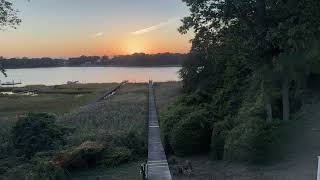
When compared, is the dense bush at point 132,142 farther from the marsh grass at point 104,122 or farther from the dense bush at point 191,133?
the dense bush at point 191,133

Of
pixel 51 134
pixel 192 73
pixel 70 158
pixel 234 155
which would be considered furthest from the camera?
pixel 192 73

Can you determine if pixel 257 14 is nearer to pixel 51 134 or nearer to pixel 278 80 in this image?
pixel 278 80

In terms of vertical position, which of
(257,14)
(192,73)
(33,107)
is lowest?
(33,107)

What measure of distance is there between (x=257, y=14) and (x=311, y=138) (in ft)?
22.0

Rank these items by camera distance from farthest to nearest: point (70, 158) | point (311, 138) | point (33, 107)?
1. point (33, 107)
2. point (70, 158)
3. point (311, 138)

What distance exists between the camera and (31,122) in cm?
3388

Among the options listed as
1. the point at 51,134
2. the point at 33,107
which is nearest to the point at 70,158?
the point at 51,134

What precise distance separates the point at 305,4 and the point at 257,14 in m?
2.64

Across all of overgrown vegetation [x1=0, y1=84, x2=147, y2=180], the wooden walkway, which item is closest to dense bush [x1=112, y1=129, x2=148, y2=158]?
overgrown vegetation [x1=0, y1=84, x2=147, y2=180]

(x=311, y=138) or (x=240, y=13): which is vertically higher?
(x=240, y=13)

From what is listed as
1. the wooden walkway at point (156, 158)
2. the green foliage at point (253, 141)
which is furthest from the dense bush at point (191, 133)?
the green foliage at point (253, 141)

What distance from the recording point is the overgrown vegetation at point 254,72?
21.8 meters

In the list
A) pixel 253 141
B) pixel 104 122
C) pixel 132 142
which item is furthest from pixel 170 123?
pixel 104 122

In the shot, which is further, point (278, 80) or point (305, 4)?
point (278, 80)
